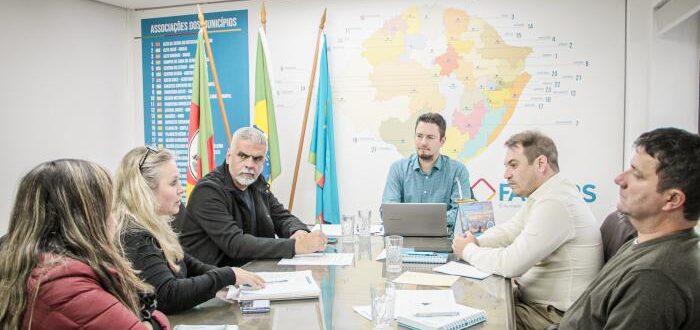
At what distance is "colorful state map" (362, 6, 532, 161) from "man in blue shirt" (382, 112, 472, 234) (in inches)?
21.8

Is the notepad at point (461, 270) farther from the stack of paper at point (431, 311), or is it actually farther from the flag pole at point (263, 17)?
the flag pole at point (263, 17)

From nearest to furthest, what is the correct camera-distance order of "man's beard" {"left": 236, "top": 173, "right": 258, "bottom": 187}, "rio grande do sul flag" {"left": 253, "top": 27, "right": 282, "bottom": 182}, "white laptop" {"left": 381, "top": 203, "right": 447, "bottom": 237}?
"man's beard" {"left": 236, "top": 173, "right": 258, "bottom": 187} < "white laptop" {"left": 381, "top": 203, "right": 447, "bottom": 237} < "rio grande do sul flag" {"left": 253, "top": 27, "right": 282, "bottom": 182}

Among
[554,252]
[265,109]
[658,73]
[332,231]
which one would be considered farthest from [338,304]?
[658,73]

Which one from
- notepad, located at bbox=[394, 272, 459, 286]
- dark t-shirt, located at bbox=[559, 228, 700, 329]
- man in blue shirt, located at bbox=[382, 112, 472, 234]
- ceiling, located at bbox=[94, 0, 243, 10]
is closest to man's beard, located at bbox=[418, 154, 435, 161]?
man in blue shirt, located at bbox=[382, 112, 472, 234]

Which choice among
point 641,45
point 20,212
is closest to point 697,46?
point 641,45

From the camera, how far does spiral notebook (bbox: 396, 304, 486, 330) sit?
1.40 meters

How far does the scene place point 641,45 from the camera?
3561mm

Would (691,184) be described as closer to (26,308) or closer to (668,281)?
(668,281)

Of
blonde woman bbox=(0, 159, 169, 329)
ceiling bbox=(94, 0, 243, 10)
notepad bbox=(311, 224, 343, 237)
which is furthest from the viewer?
ceiling bbox=(94, 0, 243, 10)

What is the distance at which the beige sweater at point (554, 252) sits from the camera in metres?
2.01

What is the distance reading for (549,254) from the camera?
2059mm

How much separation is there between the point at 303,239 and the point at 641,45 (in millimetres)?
2842

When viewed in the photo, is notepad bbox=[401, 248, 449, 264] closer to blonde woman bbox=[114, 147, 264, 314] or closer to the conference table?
the conference table

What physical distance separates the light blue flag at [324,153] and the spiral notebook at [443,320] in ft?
8.43
